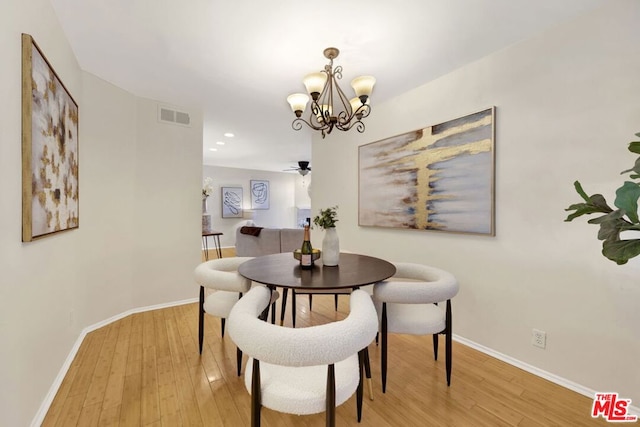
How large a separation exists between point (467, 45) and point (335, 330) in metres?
2.25

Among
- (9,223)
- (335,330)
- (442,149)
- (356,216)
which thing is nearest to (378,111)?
(442,149)

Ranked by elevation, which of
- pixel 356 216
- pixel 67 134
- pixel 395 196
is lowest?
pixel 356 216

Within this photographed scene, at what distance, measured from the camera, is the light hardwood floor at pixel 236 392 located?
1.51 meters

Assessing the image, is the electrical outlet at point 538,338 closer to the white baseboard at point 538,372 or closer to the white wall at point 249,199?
the white baseboard at point 538,372

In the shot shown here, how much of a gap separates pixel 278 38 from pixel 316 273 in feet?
5.48

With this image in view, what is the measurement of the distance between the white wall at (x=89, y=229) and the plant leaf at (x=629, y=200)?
235 centimetres

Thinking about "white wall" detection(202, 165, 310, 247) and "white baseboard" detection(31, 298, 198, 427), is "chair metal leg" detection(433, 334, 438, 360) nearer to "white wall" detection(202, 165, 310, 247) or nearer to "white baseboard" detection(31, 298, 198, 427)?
"white baseboard" detection(31, 298, 198, 427)

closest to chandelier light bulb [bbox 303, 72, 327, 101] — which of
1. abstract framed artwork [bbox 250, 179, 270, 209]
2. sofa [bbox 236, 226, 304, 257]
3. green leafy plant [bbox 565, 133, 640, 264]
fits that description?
green leafy plant [bbox 565, 133, 640, 264]

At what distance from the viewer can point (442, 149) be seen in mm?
2436

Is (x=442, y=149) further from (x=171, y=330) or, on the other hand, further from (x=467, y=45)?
(x=171, y=330)

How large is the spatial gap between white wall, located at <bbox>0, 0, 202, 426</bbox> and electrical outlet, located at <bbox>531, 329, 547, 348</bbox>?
9.73 ft

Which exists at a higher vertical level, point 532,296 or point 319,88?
point 319,88

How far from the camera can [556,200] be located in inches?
71.3

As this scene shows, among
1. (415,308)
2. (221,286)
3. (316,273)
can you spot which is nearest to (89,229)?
(221,286)
